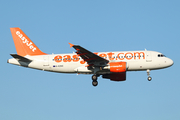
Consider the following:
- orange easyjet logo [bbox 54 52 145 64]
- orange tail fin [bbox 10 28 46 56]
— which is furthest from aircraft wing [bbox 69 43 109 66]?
orange tail fin [bbox 10 28 46 56]

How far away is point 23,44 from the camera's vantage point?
2127 inches

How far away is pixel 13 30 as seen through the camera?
181 ft

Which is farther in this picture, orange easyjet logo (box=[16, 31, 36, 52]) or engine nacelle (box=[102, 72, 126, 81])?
orange easyjet logo (box=[16, 31, 36, 52])

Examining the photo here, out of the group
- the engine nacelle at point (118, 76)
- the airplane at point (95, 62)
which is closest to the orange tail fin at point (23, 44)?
the airplane at point (95, 62)

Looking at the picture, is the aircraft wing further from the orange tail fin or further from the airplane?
the orange tail fin

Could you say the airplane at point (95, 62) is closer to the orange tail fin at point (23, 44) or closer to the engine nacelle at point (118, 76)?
the engine nacelle at point (118, 76)

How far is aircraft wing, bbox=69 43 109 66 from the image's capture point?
46.8m

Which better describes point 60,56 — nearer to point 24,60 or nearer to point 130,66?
point 24,60

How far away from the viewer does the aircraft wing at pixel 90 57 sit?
46850 millimetres

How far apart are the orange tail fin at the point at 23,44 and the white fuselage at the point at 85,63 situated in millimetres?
1505

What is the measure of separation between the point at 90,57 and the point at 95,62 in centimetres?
135

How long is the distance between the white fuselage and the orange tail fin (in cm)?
150

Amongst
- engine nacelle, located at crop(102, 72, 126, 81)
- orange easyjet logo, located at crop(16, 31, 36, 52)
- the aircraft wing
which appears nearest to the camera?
the aircraft wing

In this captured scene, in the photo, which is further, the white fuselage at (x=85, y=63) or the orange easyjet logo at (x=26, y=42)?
the orange easyjet logo at (x=26, y=42)
